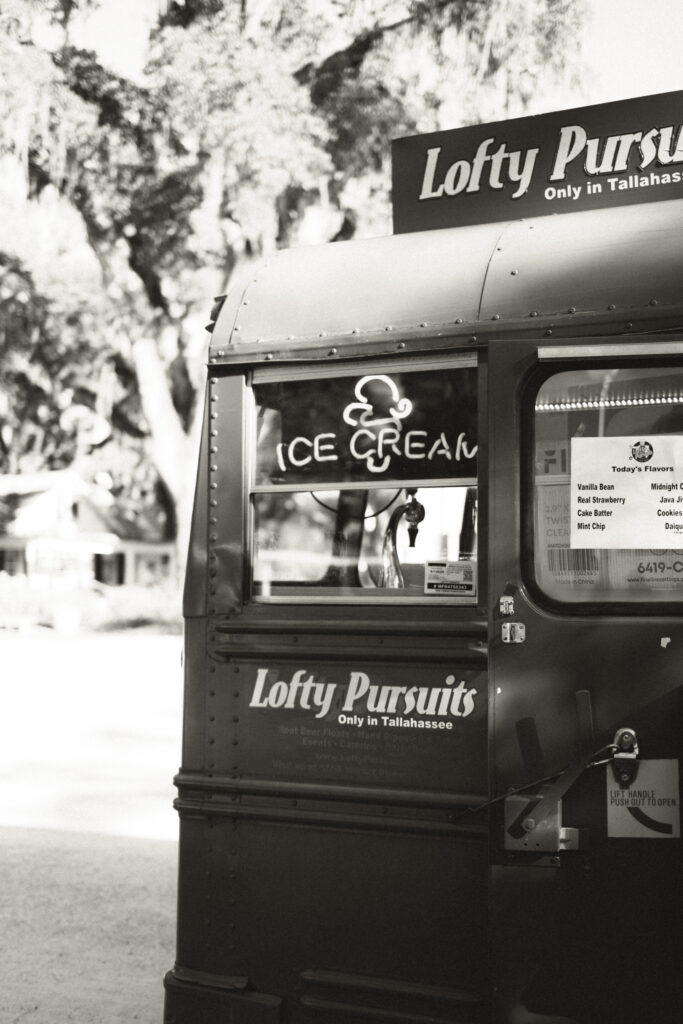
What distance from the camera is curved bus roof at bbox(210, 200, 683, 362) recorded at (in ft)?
11.3

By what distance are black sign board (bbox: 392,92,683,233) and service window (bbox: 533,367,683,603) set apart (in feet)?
2.57

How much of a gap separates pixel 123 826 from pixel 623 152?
5930 millimetres

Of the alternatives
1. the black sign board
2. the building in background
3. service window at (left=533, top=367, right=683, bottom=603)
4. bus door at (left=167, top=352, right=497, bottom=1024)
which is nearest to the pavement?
bus door at (left=167, top=352, right=497, bottom=1024)

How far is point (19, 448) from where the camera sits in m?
38.3

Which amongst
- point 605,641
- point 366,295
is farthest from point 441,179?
point 605,641

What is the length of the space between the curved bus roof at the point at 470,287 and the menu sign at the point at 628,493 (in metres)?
0.34

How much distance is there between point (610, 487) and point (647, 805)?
35.4 inches

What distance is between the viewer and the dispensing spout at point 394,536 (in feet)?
12.3

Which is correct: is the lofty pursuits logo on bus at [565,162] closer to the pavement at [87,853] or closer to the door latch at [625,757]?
the door latch at [625,757]

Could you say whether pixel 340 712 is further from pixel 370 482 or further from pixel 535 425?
pixel 535 425

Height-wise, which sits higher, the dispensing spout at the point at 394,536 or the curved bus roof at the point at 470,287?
the curved bus roof at the point at 470,287

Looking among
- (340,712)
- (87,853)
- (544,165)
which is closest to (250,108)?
(87,853)

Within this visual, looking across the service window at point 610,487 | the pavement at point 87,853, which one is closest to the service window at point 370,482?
the service window at point 610,487

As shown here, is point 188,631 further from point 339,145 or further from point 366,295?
point 339,145
